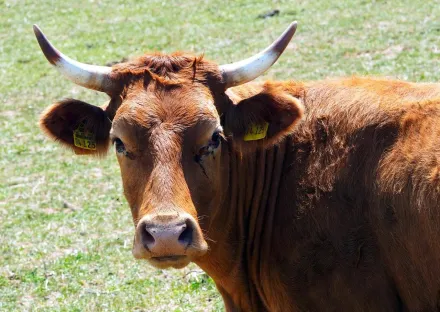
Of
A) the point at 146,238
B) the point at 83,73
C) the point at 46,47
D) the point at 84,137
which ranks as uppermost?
the point at 46,47

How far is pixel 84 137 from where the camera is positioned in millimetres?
6922

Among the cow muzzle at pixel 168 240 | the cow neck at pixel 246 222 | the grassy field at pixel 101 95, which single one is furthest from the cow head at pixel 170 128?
the grassy field at pixel 101 95

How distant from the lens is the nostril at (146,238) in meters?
5.62

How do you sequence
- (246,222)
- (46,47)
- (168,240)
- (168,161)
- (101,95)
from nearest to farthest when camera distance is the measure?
(168,240) < (168,161) < (46,47) < (246,222) < (101,95)

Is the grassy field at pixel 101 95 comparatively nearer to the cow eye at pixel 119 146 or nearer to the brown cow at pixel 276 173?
the brown cow at pixel 276 173

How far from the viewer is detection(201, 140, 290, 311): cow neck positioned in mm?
6863

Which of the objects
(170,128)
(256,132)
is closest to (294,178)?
(256,132)

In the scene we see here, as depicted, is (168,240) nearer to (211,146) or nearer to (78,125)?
(211,146)

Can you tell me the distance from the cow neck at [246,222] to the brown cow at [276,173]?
0.01m

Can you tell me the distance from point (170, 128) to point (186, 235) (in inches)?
34.9

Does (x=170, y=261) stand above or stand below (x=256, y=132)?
below

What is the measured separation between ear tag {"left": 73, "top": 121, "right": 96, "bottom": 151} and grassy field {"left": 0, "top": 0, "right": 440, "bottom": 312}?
2429mm

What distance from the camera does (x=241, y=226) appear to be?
7023mm

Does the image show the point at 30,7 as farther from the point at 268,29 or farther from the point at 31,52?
the point at 268,29
